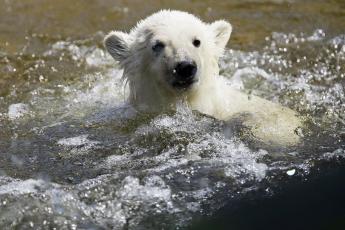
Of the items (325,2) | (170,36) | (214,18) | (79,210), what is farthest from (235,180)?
(325,2)

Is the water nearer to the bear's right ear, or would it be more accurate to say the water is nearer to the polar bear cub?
the polar bear cub

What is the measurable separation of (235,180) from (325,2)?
4776 mm

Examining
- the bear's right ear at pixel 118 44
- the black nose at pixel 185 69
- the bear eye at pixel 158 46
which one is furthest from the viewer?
the bear's right ear at pixel 118 44

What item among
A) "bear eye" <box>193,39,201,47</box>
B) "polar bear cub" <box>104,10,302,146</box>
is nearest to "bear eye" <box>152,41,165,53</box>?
"polar bear cub" <box>104,10,302,146</box>

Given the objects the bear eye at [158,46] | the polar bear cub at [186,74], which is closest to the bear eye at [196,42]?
the polar bear cub at [186,74]

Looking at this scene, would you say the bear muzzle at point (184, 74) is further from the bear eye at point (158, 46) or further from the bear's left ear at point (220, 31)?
the bear's left ear at point (220, 31)

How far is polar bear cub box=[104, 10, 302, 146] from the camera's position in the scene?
4.98 m

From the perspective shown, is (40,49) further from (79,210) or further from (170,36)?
(79,210)

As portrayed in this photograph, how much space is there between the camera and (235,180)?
4.22 meters

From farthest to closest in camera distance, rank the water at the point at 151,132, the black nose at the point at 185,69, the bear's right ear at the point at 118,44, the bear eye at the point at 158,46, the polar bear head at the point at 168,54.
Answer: the bear's right ear at the point at 118,44 → the bear eye at the point at 158,46 → the polar bear head at the point at 168,54 → the black nose at the point at 185,69 → the water at the point at 151,132

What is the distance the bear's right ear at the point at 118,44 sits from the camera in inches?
219

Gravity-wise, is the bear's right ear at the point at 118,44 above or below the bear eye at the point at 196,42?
below

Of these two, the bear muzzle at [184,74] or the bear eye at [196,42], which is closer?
the bear muzzle at [184,74]

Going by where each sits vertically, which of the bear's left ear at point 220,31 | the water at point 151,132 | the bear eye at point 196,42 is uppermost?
the bear's left ear at point 220,31
